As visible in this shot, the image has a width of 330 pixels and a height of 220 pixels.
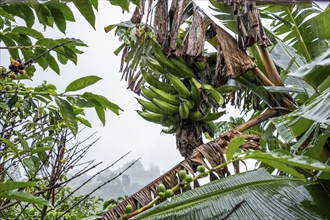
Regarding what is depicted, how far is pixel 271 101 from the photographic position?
1.06 m

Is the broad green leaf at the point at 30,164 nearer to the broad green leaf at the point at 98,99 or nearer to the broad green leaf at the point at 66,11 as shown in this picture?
the broad green leaf at the point at 98,99

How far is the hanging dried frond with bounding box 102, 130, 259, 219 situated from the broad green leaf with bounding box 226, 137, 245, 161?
0.23 metres

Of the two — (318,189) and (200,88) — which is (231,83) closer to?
(200,88)

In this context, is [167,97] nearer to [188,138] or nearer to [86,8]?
[188,138]

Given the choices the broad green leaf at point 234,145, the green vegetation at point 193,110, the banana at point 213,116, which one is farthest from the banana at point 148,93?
the broad green leaf at point 234,145

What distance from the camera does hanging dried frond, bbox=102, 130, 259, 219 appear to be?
0.64m

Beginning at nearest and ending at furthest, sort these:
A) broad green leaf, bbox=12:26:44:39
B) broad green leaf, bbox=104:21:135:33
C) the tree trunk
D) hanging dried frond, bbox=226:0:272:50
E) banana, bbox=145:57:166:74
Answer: broad green leaf, bbox=12:26:44:39, hanging dried frond, bbox=226:0:272:50, the tree trunk, banana, bbox=145:57:166:74, broad green leaf, bbox=104:21:135:33

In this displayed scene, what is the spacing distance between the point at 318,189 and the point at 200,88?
0.66 metres

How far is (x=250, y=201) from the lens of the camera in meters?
0.50

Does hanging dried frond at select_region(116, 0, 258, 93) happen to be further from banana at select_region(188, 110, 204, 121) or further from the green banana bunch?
the green banana bunch

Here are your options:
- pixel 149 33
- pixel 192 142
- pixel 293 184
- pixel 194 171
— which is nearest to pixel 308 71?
pixel 293 184

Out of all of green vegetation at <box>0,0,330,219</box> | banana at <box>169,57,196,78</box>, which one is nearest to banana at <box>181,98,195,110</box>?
green vegetation at <box>0,0,330,219</box>

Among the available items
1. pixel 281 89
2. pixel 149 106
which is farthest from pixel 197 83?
pixel 281 89

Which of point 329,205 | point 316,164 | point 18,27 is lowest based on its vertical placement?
point 329,205
